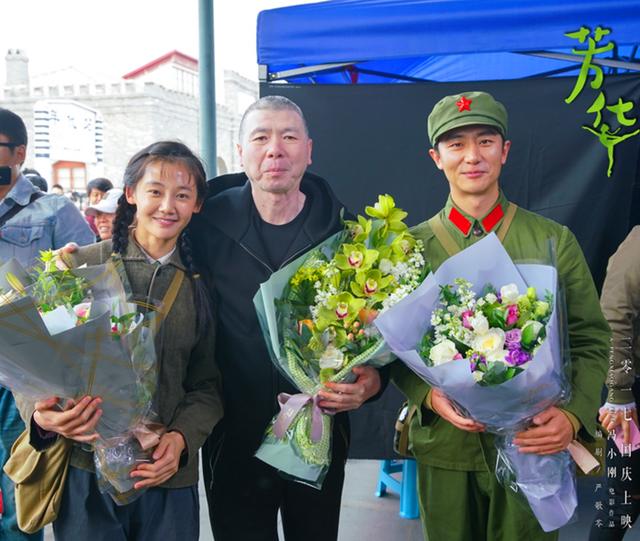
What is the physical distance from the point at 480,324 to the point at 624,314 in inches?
43.4

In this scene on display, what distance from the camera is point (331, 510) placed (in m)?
2.08

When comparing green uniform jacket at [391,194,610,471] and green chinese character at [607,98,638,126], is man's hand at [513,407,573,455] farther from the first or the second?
green chinese character at [607,98,638,126]

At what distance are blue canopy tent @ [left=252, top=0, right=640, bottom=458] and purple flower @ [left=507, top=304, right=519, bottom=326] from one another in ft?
6.10

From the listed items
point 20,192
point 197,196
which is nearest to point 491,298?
point 197,196

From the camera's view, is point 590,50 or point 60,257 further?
point 590,50

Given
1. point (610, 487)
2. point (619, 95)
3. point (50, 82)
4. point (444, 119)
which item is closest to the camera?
point (444, 119)

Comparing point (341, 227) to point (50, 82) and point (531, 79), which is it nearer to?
point (531, 79)

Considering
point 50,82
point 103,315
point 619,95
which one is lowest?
point 103,315

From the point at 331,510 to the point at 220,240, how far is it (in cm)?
94

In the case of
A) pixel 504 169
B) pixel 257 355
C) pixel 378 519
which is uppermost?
pixel 504 169

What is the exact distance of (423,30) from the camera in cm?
312

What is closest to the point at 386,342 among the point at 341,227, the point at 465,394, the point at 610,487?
the point at 465,394

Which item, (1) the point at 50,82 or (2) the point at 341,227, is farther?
(1) the point at 50,82

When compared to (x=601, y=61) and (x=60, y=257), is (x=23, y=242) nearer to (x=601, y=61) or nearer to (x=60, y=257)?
(x=60, y=257)
